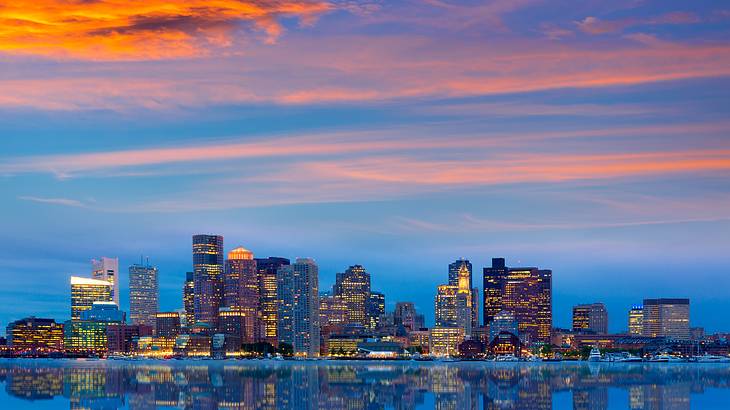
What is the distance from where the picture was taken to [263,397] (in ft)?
286

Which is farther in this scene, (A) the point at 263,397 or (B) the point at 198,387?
(B) the point at 198,387

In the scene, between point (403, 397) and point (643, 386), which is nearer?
point (403, 397)

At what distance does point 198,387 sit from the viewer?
106m

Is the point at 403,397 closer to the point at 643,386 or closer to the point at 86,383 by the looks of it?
the point at 643,386

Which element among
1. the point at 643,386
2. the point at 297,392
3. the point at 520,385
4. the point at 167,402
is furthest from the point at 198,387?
the point at 643,386

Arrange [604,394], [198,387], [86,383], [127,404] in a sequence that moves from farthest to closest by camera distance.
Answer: [86,383] < [198,387] < [604,394] < [127,404]

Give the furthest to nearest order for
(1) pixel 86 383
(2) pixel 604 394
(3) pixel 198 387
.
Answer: (1) pixel 86 383
(3) pixel 198 387
(2) pixel 604 394

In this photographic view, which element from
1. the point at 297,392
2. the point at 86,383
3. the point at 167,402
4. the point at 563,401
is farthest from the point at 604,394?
the point at 86,383

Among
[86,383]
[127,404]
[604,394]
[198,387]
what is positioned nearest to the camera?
[127,404]

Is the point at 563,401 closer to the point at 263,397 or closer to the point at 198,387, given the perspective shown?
the point at 263,397

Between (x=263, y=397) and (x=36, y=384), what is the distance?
43.4m

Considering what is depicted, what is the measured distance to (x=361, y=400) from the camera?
85.0 metres

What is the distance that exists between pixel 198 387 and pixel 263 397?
20364mm

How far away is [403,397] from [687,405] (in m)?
22.4
